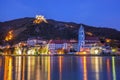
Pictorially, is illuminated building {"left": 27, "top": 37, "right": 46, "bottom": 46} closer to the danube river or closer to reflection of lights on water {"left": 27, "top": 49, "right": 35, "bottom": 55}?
reflection of lights on water {"left": 27, "top": 49, "right": 35, "bottom": 55}

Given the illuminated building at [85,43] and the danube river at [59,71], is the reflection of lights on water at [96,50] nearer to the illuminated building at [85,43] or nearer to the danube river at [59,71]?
the illuminated building at [85,43]

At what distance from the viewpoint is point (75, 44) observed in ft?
476

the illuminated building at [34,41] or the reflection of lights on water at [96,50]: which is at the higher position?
the illuminated building at [34,41]

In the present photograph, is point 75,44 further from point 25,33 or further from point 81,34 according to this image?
point 25,33

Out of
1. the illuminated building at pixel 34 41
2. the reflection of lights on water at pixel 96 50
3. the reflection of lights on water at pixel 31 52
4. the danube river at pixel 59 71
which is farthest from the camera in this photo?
the illuminated building at pixel 34 41

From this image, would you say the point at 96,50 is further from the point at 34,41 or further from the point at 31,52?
the point at 34,41

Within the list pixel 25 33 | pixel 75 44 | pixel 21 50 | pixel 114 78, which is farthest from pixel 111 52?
pixel 114 78

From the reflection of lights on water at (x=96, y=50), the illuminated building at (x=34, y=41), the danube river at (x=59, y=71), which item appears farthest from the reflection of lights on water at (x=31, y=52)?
the danube river at (x=59, y=71)

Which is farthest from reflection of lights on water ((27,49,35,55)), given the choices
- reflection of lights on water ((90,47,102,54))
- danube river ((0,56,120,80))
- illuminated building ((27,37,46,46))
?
danube river ((0,56,120,80))

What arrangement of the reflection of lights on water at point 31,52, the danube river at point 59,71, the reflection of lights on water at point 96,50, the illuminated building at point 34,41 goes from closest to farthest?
the danube river at point 59,71, the reflection of lights on water at point 31,52, the reflection of lights on water at point 96,50, the illuminated building at point 34,41

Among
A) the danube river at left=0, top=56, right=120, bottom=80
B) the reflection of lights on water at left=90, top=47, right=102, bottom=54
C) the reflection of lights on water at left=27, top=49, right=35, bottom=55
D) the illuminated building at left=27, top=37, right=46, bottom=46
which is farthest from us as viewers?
the illuminated building at left=27, top=37, right=46, bottom=46

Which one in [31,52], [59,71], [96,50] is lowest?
[59,71]

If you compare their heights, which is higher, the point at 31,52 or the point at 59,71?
the point at 31,52

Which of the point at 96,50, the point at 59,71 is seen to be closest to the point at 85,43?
the point at 96,50
